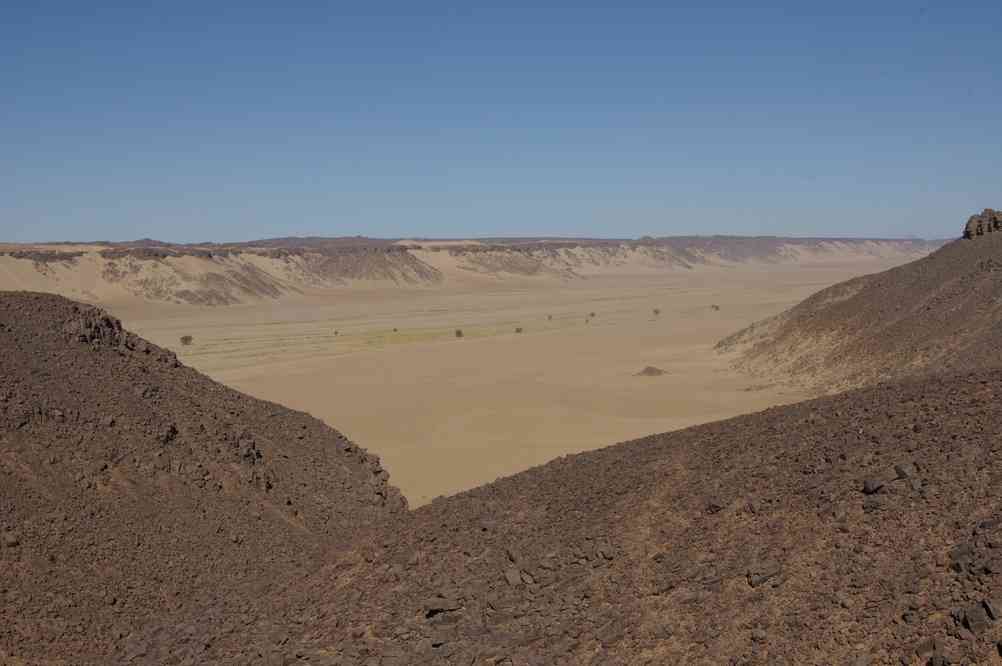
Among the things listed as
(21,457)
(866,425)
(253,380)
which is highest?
(866,425)

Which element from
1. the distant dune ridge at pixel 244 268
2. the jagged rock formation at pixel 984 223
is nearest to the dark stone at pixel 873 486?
the jagged rock formation at pixel 984 223

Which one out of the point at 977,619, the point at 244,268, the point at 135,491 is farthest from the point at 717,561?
the point at 244,268

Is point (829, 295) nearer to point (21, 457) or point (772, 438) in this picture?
point (772, 438)

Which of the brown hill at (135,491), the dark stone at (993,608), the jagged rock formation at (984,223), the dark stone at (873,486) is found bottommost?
the brown hill at (135,491)

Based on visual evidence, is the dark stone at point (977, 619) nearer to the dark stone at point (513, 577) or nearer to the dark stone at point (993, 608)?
the dark stone at point (993, 608)

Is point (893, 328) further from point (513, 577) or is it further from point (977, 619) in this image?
point (977, 619)

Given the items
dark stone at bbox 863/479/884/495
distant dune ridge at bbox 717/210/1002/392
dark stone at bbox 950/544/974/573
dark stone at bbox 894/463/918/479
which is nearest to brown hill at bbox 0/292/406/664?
dark stone at bbox 863/479/884/495

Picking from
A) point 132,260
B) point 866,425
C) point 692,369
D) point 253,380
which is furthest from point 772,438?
point 132,260
